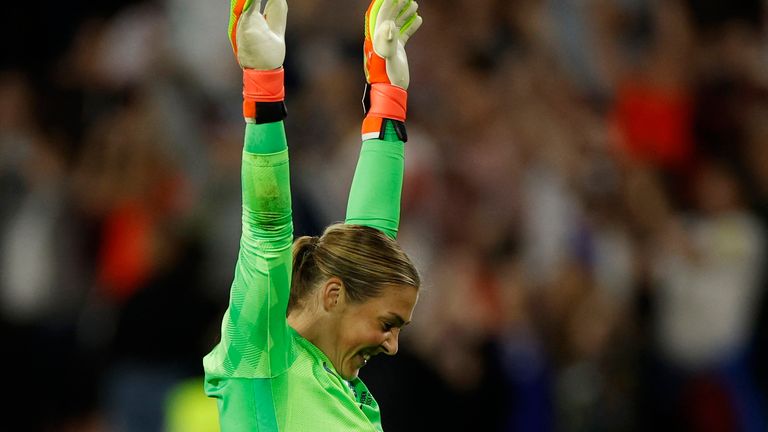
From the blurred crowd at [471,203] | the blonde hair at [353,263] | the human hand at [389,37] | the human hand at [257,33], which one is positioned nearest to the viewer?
the human hand at [257,33]

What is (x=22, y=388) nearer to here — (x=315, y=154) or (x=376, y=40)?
(x=315, y=154)

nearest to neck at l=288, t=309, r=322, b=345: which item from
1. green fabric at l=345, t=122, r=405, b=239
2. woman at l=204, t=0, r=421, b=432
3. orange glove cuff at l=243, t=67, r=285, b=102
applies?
woman at l=204, t=0, r=421, b=432

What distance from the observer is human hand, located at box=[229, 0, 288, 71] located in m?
2.58

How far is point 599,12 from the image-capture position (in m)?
7.47

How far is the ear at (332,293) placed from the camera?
2842 mm

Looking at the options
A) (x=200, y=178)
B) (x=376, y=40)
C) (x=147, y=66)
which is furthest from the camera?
(x=147, y=66)

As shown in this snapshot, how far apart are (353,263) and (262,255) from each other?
0.28 meters

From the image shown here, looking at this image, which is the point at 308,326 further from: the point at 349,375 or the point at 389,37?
the point at 389,37

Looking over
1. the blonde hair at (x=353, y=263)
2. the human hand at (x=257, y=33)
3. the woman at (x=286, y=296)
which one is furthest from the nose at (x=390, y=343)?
the human hand at (x=257, y=33)

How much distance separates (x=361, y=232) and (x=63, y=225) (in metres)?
4.40

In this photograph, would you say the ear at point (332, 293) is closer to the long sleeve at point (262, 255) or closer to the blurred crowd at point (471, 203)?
the long sleeve at point (262, 255)

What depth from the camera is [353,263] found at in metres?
2.84

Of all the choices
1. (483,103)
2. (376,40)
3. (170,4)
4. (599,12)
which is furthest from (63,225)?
(376,40)

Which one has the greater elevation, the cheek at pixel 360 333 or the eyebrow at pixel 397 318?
the eyebrow at pixel 397 318
